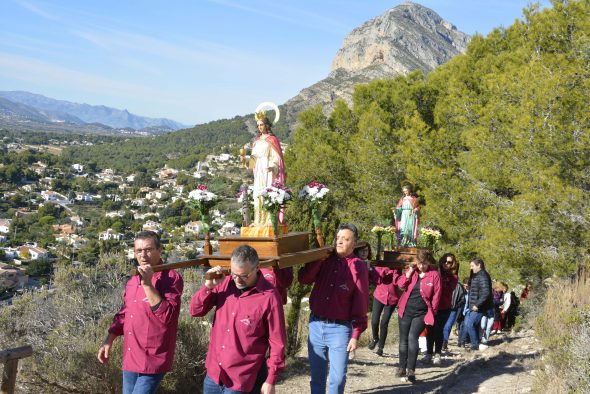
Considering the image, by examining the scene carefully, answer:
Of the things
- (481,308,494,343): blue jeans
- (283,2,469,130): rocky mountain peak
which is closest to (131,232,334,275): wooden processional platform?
Result: (481,308,494,343): blue jeans

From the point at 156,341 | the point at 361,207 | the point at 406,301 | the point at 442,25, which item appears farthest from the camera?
the point at 442,25

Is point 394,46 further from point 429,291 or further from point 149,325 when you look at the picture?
point 149,325

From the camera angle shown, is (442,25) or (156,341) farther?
(442,25)

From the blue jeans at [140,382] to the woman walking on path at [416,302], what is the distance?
356 cm

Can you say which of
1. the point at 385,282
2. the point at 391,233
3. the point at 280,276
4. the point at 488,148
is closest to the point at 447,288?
the point at 391,233

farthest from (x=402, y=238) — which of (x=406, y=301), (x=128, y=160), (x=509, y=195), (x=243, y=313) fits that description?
(x=128, y=160)

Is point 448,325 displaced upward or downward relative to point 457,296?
downward

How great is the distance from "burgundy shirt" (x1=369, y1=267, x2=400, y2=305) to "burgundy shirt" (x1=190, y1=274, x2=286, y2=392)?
3.03 metres

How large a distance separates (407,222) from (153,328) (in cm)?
524

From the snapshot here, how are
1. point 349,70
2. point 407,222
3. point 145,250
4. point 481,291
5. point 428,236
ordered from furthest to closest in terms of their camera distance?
point 349,70 → point 481,291 → point 407,222 → point 428,236 → point 145,250

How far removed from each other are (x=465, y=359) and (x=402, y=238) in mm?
2155

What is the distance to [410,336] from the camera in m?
6.59

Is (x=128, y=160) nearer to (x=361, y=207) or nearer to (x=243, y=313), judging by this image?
(x=361, y=207)

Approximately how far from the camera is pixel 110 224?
46719 mm
